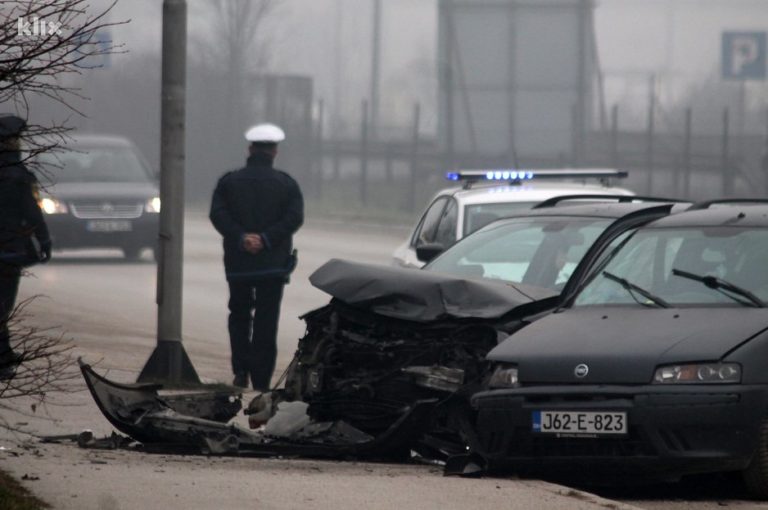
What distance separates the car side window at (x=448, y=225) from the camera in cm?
1356

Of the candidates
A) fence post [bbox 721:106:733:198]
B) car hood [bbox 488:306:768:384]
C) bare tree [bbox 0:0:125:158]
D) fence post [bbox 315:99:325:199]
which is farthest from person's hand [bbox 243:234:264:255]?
fence post [bbox 315:99:325:199]

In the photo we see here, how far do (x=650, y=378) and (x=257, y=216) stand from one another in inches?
211

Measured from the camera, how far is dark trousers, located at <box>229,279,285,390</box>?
12242 millimetres

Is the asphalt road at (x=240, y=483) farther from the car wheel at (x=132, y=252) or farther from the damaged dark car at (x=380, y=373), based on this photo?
the car wheel at (x=132, y=252)

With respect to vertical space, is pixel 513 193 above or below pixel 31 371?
above

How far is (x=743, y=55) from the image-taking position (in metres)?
39.2

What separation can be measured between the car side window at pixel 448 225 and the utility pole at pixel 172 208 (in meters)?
2.47

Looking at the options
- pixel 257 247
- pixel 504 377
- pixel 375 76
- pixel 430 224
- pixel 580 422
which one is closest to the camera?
pixel 580 422

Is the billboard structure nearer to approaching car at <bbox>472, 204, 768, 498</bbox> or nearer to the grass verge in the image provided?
approaching car at <bbox>472, 204, 768, 498</bbox>

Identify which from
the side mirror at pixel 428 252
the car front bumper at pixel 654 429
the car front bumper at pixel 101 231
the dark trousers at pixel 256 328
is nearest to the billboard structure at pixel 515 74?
the car front bumper at pixel 101 231

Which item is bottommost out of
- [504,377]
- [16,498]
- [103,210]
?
[16,498]

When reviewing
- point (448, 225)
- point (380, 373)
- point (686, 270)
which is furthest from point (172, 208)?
point (686, 270)

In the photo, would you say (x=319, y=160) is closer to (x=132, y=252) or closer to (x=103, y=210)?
(x=132, y=252)

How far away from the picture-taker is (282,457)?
8727 millimetres
